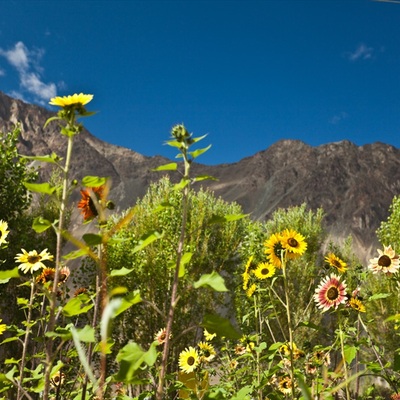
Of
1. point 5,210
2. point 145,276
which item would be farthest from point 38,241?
point 145,276

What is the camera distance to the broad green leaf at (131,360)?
1.24 meters

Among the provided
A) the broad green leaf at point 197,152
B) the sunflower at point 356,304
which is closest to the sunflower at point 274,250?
the sunflower at point 356,304

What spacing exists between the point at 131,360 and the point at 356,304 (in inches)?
117

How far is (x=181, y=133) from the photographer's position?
168cm

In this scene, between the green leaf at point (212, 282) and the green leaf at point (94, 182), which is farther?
the green leaf at point (94, 182)

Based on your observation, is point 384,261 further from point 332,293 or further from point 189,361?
point 189,361

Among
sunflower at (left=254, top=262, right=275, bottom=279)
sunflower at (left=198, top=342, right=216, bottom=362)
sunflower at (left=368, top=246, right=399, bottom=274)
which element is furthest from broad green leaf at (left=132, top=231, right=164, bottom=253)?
sunflower at (left=198, top=342, right=216, bottom=362)

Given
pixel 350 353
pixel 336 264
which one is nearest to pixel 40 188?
pixel 350 353

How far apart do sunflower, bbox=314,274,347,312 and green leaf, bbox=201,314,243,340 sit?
228 centimetres

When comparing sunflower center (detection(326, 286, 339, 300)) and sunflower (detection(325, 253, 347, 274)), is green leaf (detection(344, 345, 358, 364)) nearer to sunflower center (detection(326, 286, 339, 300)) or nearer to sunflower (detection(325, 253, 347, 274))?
sunflower center (detection(326, 286, 339, 300))

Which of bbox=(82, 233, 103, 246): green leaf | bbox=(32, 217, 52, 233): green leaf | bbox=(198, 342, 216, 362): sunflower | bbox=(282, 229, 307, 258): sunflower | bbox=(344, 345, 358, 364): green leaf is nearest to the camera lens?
bbox=(82, 233, 103, 246): green leaf

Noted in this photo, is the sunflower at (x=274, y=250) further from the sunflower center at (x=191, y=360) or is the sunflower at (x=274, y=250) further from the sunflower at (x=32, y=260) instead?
the sunflower at (x=32, y=260)

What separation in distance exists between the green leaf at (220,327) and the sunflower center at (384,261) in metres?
3.10

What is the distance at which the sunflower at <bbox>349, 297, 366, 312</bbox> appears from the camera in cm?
359
